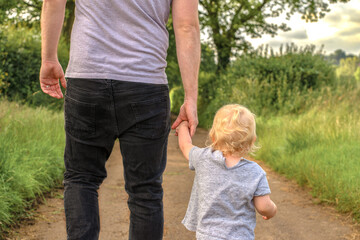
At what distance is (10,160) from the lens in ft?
14.0

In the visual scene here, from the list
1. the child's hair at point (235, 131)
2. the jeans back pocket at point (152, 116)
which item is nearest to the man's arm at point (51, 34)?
the jeans back pocket at point (152, 116)

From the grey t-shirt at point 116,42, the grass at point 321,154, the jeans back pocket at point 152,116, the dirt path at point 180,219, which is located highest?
the grey t-shirt at point 116,42

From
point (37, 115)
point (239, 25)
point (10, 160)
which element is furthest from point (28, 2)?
point (10, 160)

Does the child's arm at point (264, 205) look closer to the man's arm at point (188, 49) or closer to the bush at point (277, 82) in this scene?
the man's arm at point (188, 49)

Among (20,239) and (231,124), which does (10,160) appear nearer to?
(20,239)

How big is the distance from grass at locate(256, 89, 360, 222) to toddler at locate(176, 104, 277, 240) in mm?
2342

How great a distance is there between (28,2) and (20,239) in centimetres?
1300

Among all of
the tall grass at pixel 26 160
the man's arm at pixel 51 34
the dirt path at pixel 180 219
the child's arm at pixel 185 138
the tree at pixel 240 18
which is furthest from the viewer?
the tree at pixel 240 18

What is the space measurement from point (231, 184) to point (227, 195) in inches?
2.5

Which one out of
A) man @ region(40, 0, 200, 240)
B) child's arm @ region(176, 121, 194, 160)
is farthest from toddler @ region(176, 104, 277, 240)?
man @ region(40, 0, 200, 240)

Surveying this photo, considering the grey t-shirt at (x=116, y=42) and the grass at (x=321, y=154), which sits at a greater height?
the grey t-shirt at (x=116, y=42)

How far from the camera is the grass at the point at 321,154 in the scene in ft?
14.3

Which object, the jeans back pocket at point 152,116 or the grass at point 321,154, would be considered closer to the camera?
the jeans back pocket at point 152,116

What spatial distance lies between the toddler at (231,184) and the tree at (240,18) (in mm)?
14969
